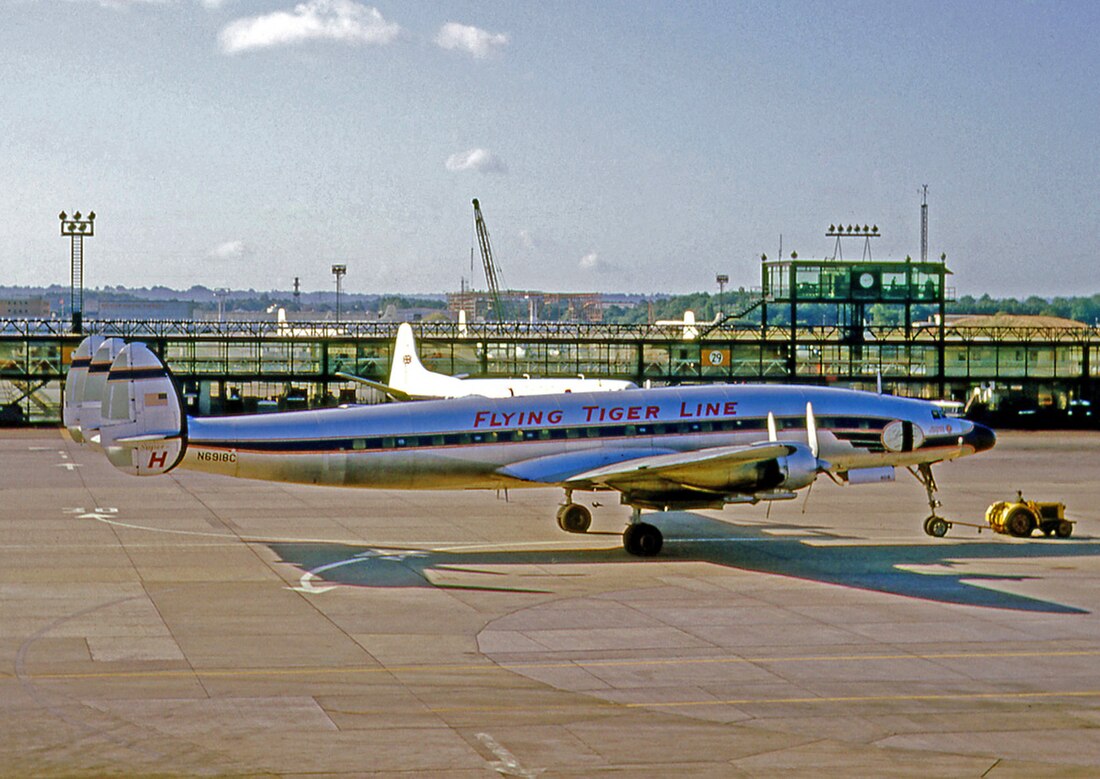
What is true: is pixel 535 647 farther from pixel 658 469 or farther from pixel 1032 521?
pixel 1032 521

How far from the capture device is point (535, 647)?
25.8 meters

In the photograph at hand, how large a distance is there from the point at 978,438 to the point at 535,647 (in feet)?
71.1

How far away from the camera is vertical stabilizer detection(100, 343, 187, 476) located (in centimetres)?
3478

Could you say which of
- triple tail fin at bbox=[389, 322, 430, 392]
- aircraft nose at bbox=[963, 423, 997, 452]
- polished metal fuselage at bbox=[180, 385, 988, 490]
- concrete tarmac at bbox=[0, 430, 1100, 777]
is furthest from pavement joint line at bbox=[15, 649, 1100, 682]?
triple tail fin at bbox=[389, 322, 430, 392]

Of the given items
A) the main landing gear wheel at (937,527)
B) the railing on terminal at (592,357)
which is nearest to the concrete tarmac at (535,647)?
the main landing gear wheel at (937,527)

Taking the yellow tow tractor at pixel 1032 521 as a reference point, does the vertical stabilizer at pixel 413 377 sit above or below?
above

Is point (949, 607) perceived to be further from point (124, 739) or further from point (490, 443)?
point (124, 739)

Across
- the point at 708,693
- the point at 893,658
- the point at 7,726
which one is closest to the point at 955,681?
the point at 893,658

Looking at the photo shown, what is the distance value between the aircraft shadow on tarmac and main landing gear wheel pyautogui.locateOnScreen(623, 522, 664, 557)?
36cm

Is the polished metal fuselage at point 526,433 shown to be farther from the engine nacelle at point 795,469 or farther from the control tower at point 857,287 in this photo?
the control tower at point 857,287

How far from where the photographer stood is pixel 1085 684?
23.2m

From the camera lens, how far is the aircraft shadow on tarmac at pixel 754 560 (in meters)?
32.5

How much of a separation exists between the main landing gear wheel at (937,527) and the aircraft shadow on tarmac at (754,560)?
112cm

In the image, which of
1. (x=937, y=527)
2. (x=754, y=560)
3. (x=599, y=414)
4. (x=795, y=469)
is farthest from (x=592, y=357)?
(x=795, y=469)
